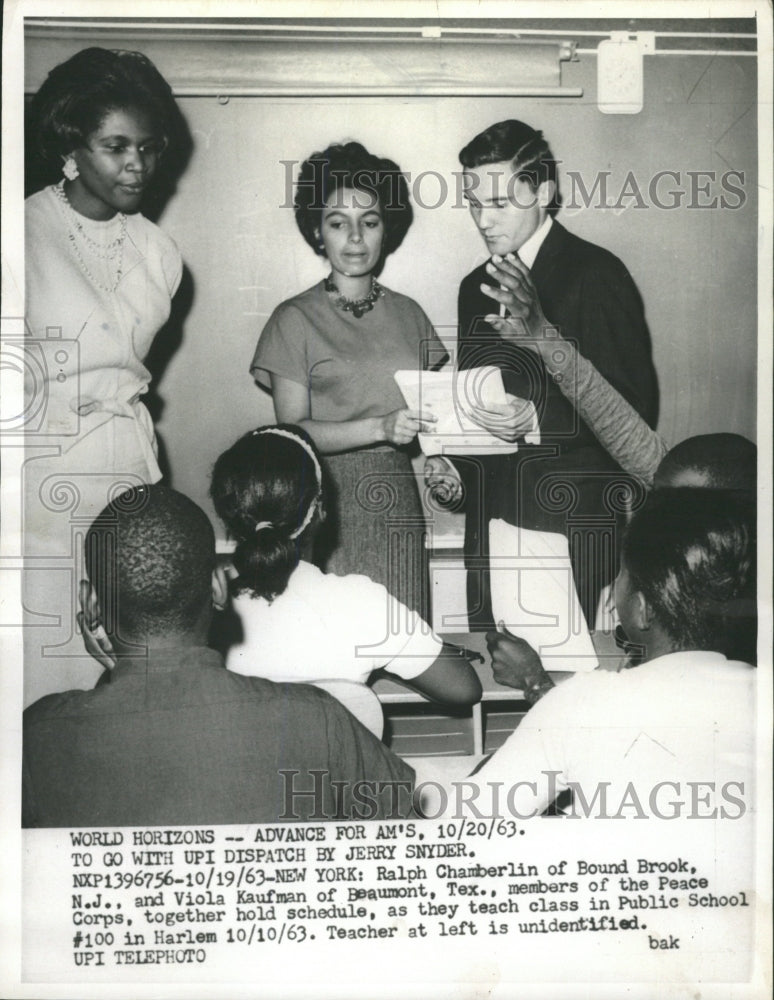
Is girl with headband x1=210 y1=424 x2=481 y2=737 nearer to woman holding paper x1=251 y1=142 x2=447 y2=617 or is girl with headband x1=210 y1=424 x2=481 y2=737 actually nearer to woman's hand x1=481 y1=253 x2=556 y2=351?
woman holding paper x1=251 y1=142 x2=447 y2=617

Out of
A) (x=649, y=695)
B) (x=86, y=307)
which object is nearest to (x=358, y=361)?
(x=86, y=307)

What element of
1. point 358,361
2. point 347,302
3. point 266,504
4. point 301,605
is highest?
point 347,302

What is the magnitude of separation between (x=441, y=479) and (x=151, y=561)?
0.50 m

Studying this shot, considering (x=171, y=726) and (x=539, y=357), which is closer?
(x=171, y=726)

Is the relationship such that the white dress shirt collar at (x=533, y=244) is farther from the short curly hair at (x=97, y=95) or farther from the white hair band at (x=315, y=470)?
the short curly hair at (x=97, y=95)

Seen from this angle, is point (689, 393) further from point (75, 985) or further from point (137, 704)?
point (75, 985)

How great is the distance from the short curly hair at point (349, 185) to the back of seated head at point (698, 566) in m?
0.65

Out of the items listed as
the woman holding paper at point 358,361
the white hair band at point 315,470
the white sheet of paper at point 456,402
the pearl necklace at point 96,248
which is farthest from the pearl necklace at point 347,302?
the pearl necklace at point 96,248

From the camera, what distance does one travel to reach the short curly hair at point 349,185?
1619 millimetres

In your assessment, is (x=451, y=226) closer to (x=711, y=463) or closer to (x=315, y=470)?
(x=315, y=470)

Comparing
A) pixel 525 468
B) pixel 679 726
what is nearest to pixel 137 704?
pixel 525 468

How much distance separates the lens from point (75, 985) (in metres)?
1.59

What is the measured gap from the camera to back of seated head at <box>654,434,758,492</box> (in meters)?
1.65

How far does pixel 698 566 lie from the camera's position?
1.62m
